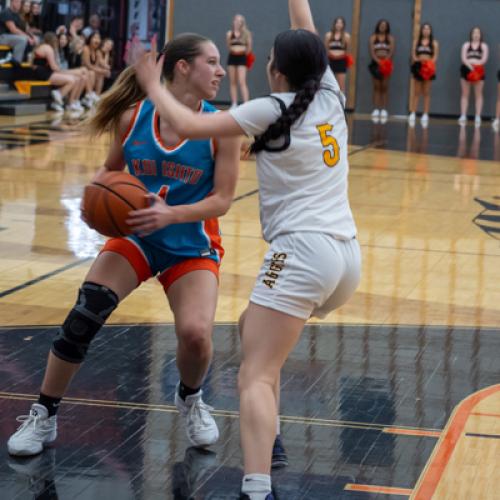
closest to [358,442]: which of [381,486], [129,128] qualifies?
[381,486]

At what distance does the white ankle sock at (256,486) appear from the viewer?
12.4ft

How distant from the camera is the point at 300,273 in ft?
12.5

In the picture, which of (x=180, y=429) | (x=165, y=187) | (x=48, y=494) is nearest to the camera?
(x=48, y=494)

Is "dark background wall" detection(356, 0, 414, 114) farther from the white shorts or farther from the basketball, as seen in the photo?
the white shorts

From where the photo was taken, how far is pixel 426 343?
6.52m

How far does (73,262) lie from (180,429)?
3757 mm

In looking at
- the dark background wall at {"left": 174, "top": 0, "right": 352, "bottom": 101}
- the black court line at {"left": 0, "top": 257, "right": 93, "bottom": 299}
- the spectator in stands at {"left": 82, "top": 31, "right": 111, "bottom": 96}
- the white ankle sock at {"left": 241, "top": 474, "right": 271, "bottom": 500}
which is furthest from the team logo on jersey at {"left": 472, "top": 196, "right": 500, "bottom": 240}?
the dark background wall at {"left": 174, "top": 0, "right": 352, "bottom": 101}

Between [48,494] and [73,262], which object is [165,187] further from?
[73,262]

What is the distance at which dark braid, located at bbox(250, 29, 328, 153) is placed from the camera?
3.81 m

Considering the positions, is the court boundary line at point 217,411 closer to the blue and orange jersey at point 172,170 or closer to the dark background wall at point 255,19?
the blue and orange jersey at point 172,170

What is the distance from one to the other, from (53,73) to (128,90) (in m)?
17.6

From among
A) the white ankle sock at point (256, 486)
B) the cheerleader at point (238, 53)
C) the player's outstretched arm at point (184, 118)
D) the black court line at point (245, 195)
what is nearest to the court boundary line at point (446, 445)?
the white ankle sock at point (256, 486)

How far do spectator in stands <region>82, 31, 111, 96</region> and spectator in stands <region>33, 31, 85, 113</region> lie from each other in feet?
3.19

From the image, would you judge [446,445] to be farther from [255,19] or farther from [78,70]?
[255,19]
